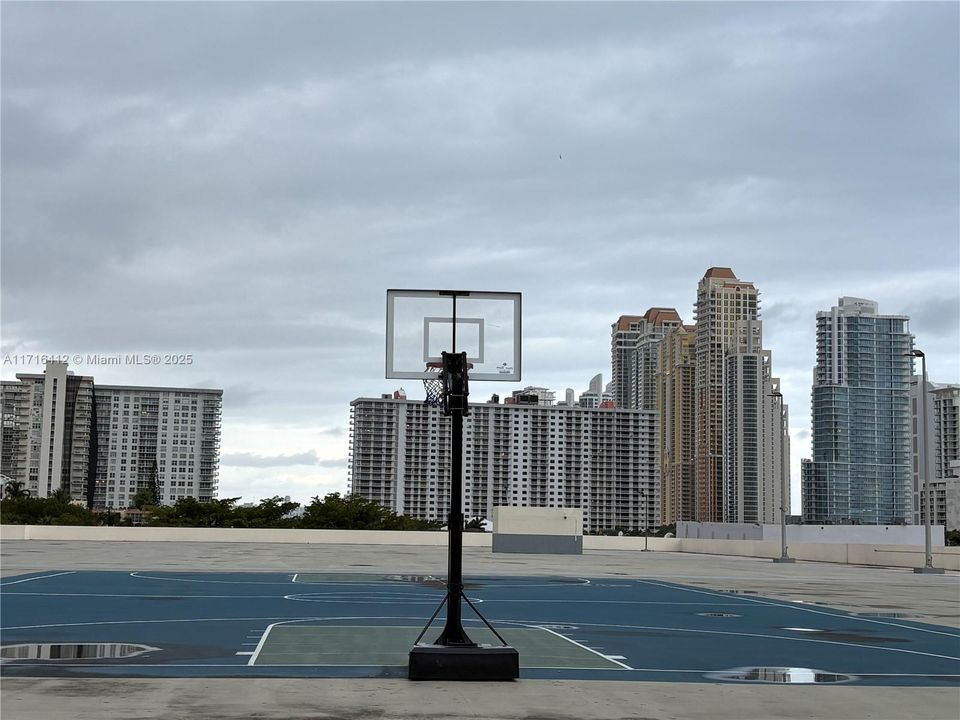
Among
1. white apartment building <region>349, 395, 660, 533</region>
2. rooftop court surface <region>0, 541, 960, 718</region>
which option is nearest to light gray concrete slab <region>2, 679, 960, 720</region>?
rooftop court surface <region>0, 541, 960, 718</region>

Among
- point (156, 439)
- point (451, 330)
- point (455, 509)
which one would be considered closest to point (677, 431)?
point (156, 439)

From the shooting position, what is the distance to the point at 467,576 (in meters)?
35.3

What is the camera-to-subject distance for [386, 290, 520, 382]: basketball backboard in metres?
13.8

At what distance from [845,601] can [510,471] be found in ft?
479

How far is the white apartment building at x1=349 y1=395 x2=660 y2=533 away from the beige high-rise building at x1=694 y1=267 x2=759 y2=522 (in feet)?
27.9

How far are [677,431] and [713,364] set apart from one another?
13072mm

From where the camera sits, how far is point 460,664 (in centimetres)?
1196

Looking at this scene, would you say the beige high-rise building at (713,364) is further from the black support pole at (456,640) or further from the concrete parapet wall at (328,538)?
the black support pole at (456,640)

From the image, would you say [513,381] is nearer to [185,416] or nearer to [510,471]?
[510,471]

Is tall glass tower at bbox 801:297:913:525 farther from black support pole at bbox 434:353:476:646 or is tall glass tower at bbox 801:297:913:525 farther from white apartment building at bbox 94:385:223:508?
black support pole at bbox 434:353:476:646

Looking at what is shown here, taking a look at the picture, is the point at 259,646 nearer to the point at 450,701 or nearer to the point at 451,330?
the point at 451,330

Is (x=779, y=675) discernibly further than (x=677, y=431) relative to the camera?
No

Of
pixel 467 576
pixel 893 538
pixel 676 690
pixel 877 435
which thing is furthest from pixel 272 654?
pixel 877 435

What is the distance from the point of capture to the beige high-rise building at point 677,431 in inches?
7229
